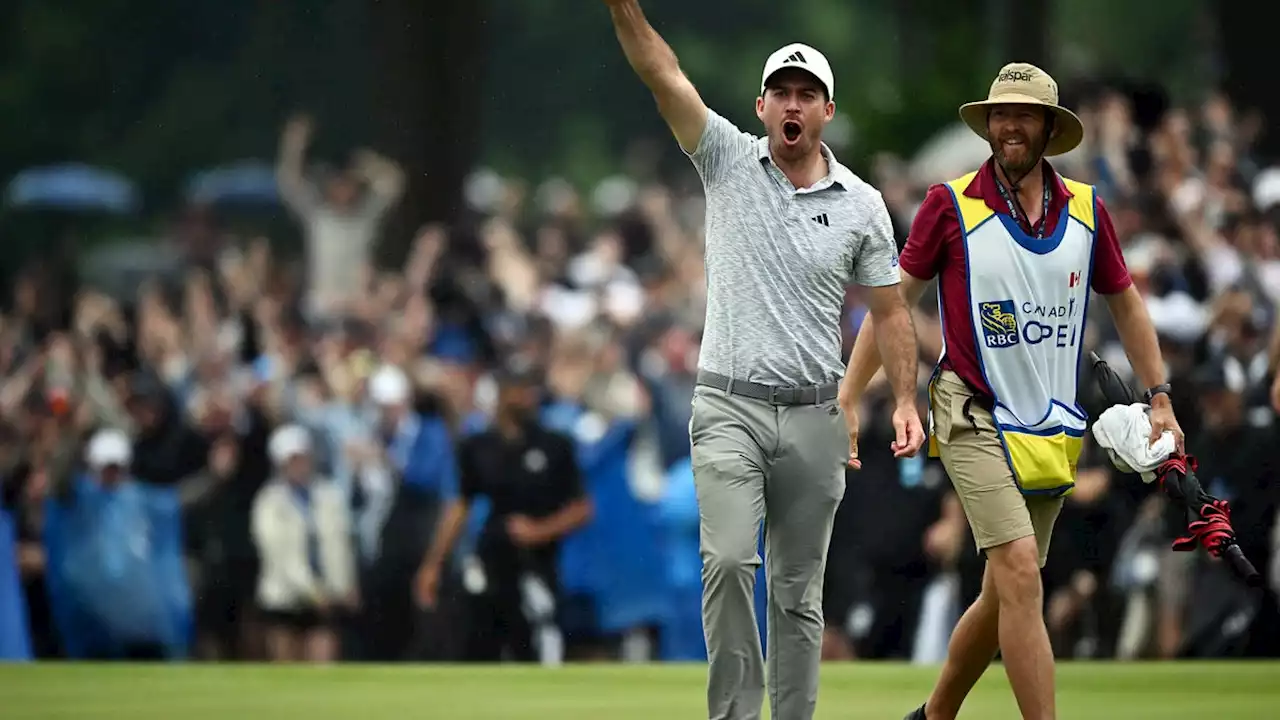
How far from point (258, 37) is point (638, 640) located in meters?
13.8

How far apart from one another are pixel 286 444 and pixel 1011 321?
836cm

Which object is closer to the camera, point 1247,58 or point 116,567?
point 116,567

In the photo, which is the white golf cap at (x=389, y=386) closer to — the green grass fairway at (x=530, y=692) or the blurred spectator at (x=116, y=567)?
the blurred spectator at (x=116, y=567)

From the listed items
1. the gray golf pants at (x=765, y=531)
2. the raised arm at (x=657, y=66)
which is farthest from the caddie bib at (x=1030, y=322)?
the raised arm at (x=657, y=66)

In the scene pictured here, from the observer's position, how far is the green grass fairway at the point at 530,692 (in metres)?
12.1

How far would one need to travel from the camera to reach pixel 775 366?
364 inches

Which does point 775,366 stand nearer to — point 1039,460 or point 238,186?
point 1039,460

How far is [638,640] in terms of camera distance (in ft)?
53.8

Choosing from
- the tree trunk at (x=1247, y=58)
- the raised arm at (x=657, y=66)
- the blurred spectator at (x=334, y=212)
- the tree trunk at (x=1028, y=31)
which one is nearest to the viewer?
the raised arm at (x=657, y=66)

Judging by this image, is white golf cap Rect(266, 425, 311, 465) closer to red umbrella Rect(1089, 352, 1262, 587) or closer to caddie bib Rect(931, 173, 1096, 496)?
caddie bib Rect(931, 173, 1096, 496)

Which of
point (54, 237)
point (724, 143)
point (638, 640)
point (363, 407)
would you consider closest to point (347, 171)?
point (54, 237)

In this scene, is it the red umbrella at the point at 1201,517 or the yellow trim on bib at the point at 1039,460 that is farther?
the yellow trim on bib at the point at 1039,460

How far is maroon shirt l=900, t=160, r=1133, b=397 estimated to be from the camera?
9555mm

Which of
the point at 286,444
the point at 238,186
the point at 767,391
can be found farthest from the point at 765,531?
the point at 238,186
